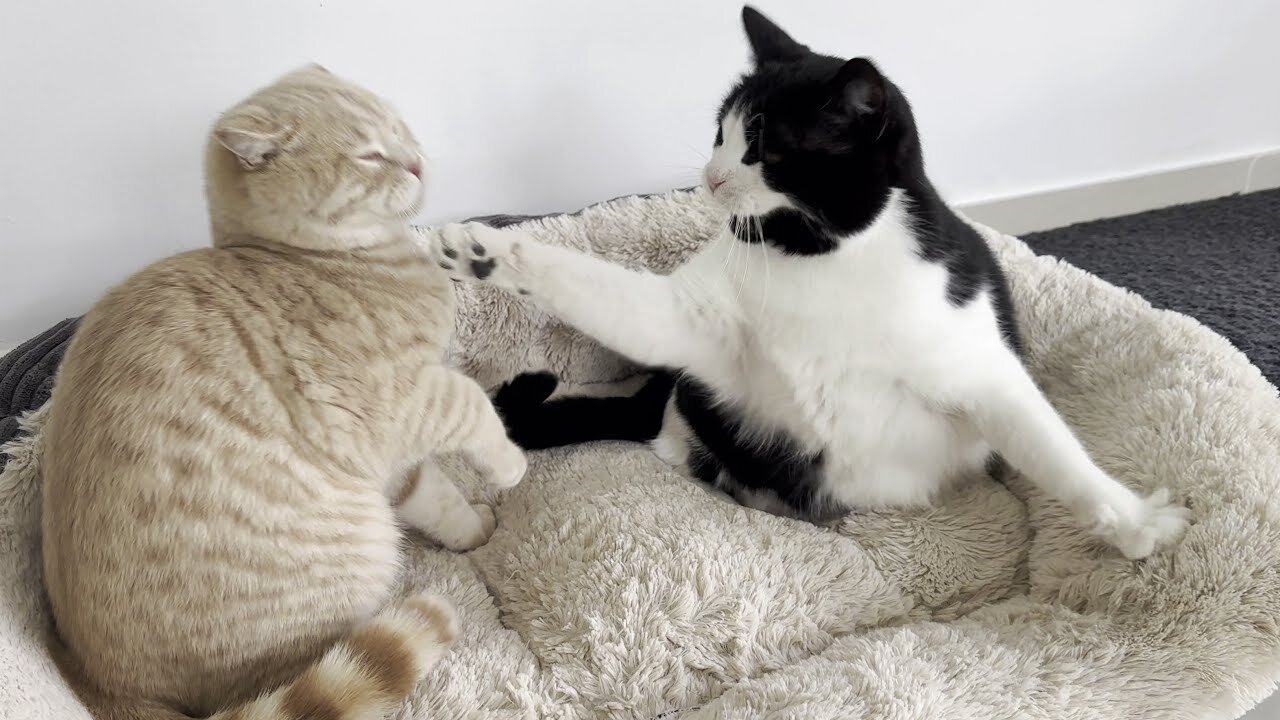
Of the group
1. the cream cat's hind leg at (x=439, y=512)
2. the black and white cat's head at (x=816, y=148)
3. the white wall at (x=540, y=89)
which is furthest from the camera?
the white wall at (x=540, y=89)

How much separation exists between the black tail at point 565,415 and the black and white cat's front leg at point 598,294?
21 cm

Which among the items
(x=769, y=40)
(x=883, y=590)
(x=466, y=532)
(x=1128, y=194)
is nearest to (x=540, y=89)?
(x=769, y=40)

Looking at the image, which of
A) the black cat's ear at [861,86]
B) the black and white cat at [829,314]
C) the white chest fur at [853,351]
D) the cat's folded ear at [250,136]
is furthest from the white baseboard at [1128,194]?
the cat's folded ear at [250,136]

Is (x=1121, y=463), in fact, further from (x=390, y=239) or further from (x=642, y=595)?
(x=390, y=239)

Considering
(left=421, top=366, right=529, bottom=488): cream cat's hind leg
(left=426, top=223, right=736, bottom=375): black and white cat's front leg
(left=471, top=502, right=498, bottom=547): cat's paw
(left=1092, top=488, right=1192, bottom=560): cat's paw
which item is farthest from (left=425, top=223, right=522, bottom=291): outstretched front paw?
(left=1092, top=488, right=1192, bottom=560): cat's paw

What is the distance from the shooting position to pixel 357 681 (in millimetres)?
803

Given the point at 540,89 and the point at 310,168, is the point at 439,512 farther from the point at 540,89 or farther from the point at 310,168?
the point at 540,89

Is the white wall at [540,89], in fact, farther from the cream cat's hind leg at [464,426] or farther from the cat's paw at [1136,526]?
the cat's paw at [1136,526]

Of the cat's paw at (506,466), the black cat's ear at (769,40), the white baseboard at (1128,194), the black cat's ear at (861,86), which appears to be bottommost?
the cat's paw at (506,466)

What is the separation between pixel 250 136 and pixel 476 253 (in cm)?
29

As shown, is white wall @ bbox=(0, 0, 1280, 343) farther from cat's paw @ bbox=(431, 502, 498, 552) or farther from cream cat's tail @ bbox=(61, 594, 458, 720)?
cream cat's tail @ bbox=(61, 594, 458, 720)

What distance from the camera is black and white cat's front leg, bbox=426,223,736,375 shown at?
3.36ft

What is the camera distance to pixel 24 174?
127 cm

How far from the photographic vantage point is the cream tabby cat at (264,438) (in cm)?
79
